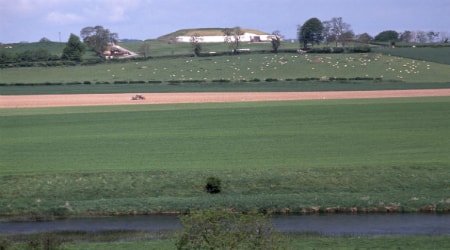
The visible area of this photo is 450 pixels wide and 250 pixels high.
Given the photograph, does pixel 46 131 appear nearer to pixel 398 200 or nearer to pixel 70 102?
pixel 70 102

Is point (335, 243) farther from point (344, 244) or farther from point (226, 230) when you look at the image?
point (226, 230)

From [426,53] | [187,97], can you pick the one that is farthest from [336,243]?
[426,53]

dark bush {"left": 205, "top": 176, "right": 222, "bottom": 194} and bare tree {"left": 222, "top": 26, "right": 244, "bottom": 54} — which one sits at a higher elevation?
bare tree {"left": 222, "top": 26, "right": 244, "bottom": 54}

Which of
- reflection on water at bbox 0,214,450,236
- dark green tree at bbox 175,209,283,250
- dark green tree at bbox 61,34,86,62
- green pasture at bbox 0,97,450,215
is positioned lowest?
reflection on water at bbox 0,214,450,236

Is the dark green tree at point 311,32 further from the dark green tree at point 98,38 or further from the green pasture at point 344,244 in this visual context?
the green pasture at point 344,244

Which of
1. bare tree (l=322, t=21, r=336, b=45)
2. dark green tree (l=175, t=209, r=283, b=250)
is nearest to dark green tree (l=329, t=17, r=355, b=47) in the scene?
bare tree (l=322, t=21, r=336, b=45)

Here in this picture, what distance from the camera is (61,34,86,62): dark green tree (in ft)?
431

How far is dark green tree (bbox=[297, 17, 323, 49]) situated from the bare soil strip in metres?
68.4

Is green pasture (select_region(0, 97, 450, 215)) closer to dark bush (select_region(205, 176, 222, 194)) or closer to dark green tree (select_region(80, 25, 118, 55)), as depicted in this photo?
dark bush (select_region(205, 176, 222, 194))

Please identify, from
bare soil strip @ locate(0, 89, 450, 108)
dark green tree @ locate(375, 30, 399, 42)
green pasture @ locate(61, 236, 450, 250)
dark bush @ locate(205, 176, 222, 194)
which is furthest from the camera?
dark green tree @ locate(375, 30, 399, 42)

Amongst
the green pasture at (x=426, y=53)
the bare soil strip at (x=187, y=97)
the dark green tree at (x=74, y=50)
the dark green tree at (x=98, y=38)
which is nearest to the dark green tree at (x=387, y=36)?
the green pasture at (x=426, y=53)

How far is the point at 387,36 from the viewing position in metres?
184

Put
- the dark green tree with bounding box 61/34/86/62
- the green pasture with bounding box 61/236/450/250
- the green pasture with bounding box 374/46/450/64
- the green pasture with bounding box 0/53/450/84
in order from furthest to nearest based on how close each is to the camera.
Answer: the dark green tree with bounding box 61/34/86/62 < the green pasture with bounding box 374/46/450/64 < the green pasture with bounding box 0/53/450/84 < the green pasture with bounding box 61/236/450/250

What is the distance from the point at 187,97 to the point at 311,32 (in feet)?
244
